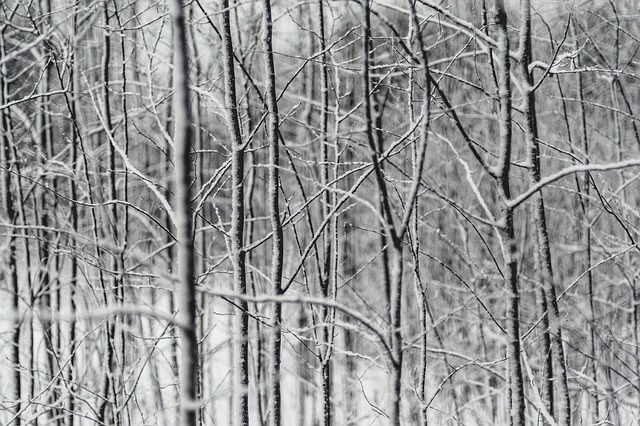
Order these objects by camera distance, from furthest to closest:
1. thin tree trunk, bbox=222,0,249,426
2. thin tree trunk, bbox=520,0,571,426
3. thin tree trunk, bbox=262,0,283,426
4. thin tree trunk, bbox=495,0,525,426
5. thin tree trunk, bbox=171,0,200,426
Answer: thin tree trunk, bbox=262,0,283,426 → thin tree trunk, bbox=222,0,249,426 → thin tree trunk, bbox=520,0,571,426 → thin tree trunk, bbox=495,0,525,426 → thin tree trunk, bbox=171,0,200,426

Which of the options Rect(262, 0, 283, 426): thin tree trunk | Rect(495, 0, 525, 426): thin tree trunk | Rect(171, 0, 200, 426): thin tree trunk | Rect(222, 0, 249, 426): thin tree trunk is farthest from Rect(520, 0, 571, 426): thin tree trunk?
Rect(171, 0, 200, 426): thin tree trunk

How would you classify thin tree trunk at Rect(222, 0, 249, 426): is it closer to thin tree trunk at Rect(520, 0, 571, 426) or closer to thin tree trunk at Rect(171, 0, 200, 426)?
thin tree trunk at Rect(171, 0, 200, 426)

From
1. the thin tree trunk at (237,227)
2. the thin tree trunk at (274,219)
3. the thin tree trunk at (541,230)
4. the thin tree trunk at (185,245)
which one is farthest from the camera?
the thin tree trunk at (274,219)

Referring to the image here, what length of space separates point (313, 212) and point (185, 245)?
932 centimetres

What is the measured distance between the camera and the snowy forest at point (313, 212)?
6.51 ft

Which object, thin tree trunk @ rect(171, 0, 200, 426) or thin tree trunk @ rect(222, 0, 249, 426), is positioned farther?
thin tree trunk @ rect(222, 0, 249, 426)

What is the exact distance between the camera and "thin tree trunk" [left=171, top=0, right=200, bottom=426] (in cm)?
142

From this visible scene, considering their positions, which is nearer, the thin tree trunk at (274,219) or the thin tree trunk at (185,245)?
the thin tree trunk at (185,245)

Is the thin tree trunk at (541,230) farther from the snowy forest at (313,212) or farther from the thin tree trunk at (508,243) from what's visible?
the thin tree trunk at (508,243)

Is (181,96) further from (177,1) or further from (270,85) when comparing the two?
(270,85)

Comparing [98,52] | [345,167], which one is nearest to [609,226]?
[345,167]

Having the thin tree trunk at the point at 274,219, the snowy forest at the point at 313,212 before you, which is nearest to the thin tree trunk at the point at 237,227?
the snowy forest at the point at 313,212

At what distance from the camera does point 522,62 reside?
88.5 inches

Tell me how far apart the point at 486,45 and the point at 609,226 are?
7.49 metres
